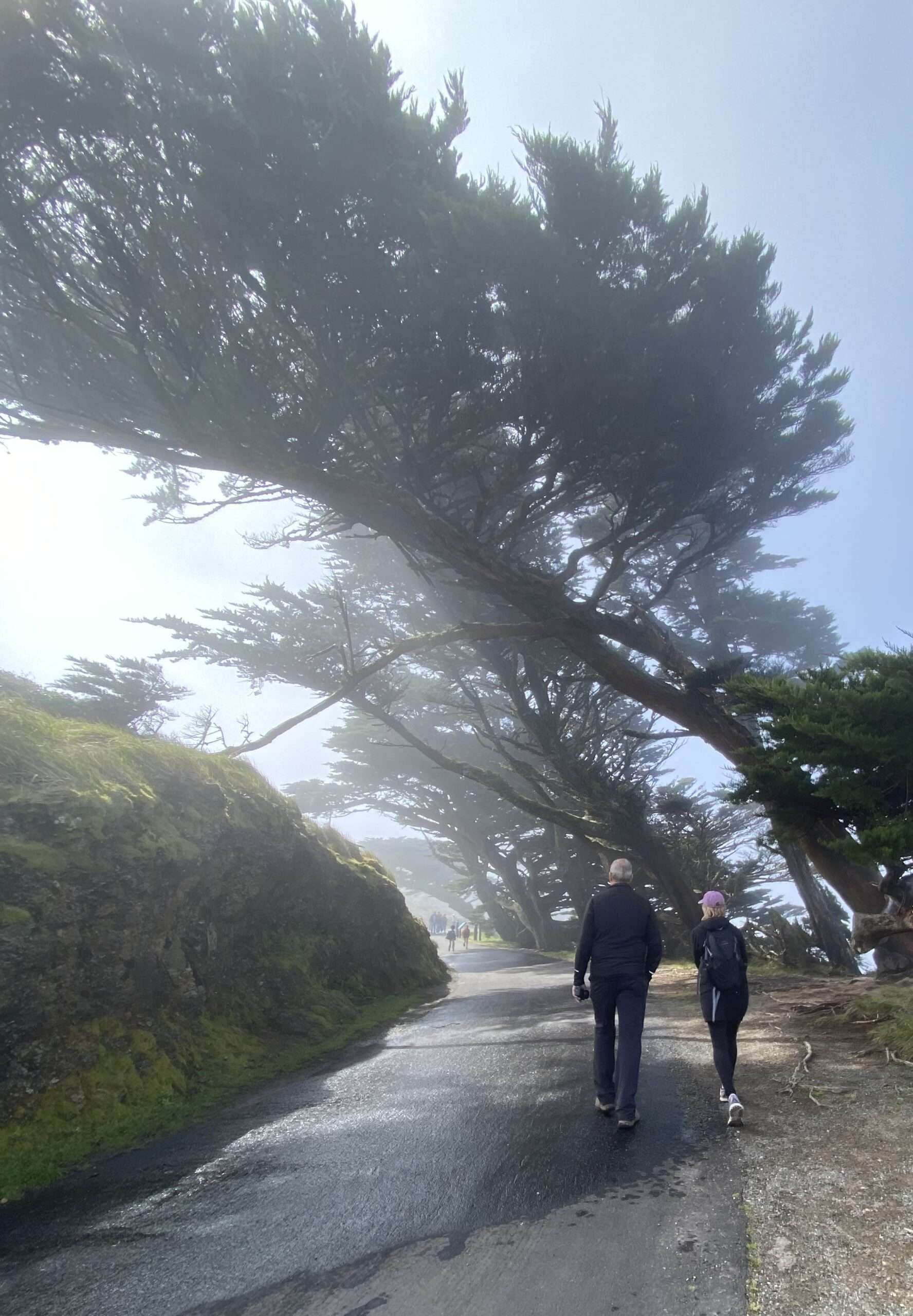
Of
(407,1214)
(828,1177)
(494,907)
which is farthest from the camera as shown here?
(494,907)

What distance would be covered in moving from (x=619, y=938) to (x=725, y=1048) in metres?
0.86

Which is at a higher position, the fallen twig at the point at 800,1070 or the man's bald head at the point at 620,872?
the man's bald head at the point at 620,872

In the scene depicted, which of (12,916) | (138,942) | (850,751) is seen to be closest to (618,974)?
(850,751)

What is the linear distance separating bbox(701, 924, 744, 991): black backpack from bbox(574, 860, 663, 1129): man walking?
314 millimetres

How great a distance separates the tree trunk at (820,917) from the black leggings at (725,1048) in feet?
27.1

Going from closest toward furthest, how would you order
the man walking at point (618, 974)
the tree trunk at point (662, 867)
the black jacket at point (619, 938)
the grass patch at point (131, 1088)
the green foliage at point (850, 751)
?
1. the grass patch at point (131, 1088)
2. the man walking at point (618, 974)
3. the black jacket at point (619, 938)
4. the green foliage at point (850, 751)
5. the tree trunk at point (662, 867)

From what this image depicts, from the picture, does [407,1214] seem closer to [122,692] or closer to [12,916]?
[12,916]

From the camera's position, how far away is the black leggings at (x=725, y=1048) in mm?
4570

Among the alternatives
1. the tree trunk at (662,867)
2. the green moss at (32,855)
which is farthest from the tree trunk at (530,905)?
the green moss at (32,855)

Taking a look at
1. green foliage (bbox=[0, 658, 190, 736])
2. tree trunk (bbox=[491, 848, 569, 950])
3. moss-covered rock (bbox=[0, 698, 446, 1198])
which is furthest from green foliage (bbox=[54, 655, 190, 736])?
tree trunk (bbox=[491, 848, 569, 950])

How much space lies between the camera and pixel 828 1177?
11.1 feet

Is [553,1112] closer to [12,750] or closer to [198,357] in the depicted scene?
[12,750]

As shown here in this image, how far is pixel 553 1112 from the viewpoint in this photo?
15.3 ft

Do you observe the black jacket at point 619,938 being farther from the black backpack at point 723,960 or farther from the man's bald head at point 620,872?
the black backpack at point 723,960
